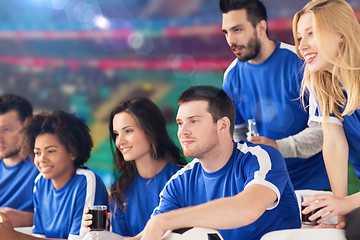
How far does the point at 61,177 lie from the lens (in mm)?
1603

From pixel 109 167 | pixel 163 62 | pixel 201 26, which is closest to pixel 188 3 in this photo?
pixel 201 26

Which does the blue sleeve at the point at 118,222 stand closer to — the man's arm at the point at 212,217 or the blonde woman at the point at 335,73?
the man's arm at the point at 212,217

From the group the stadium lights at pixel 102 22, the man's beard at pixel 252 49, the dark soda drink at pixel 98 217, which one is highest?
the stadium lights at pixel 102 22

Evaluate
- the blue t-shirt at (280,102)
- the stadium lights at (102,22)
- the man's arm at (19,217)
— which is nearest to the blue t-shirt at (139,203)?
the blue t-shirt at (280,102)

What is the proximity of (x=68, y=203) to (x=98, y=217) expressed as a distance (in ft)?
1.75

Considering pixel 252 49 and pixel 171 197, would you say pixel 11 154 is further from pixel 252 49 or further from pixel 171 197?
pixel 252 49

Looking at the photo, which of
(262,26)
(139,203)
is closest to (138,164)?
(139,203)

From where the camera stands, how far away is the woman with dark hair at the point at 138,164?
1.45m

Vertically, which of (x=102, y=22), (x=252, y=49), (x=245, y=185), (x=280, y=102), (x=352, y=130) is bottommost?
(x=245, y=185)

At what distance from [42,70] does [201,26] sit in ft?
3.23

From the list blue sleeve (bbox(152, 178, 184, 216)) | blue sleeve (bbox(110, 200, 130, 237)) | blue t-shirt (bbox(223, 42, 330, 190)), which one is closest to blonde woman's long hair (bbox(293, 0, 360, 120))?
blue t-shirt (bbox(223, 42, 330, 190))

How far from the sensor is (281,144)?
146cm

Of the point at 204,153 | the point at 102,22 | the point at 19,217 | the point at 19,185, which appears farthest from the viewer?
the point at 102,22

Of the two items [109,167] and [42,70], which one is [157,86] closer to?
[109,167]
